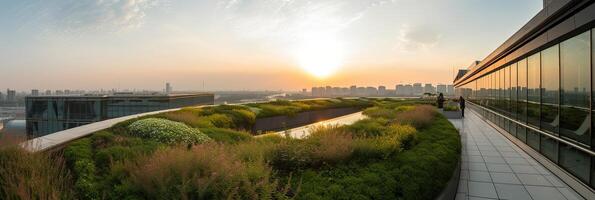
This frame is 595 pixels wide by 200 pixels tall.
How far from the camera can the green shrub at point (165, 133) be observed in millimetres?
7176

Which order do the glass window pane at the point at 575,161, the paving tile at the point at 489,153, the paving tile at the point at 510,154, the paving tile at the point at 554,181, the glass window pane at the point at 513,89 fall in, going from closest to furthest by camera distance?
1. the glass window pane at the point at 575,161
2. the paving tile at the point at 554,181
3. the paving tile at the point at 510,154
4. the paving tile at the point at 489,153
5. the glass window pane at the point at 513,89

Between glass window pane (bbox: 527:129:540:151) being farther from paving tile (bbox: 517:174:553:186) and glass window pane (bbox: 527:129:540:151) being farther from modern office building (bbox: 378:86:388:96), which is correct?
modern office building (bbox: 378:86:388:96)

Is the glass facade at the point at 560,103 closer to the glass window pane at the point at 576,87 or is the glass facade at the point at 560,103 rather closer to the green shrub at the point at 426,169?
the glass window pane at the point at 576,87

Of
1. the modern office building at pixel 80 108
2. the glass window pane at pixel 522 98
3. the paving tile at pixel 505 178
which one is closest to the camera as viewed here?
the paving tile at pixel 505 178

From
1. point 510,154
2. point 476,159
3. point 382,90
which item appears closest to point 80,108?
point 476,159

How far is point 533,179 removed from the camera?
710cm

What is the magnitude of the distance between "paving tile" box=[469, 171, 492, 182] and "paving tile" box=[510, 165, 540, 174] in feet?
3.27

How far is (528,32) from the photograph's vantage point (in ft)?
29.9

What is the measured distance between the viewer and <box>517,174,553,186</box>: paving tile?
22.4ft

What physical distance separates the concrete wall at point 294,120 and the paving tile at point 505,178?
24.6 ft

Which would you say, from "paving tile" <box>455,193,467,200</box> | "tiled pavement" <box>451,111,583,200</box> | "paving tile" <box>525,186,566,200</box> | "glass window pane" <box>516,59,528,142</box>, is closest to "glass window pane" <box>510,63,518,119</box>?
"glass window pane" <box>516,59,528,142</box>

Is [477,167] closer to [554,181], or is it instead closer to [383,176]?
[554,181]

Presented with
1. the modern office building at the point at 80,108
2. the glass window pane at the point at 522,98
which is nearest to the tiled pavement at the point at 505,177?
the glass window pane at the point at 522,98

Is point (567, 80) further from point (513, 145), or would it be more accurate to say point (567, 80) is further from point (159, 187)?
point (159, 187)
